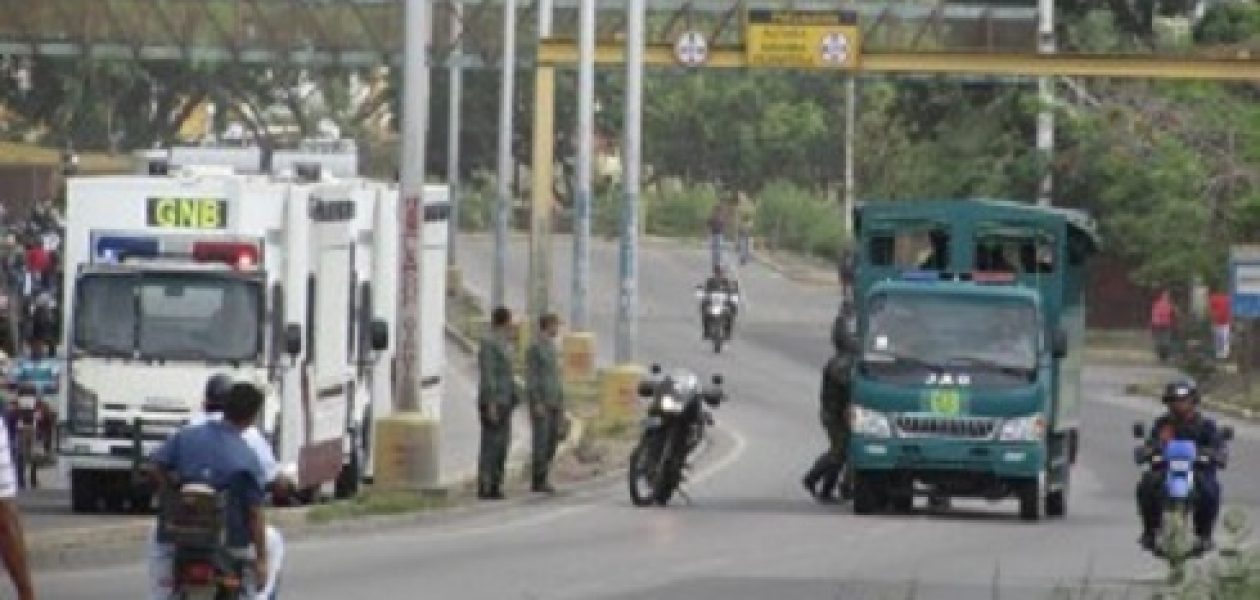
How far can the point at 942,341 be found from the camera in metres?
36.9

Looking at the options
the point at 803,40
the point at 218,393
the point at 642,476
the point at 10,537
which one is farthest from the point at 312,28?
the point at 10,537

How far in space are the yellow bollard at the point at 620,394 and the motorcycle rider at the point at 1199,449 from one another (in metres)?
22.6

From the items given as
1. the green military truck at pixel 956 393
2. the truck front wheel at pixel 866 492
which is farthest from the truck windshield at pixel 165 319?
the truck front wheel at pixel 866 492

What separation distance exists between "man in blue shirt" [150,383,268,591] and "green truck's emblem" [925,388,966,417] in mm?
18621

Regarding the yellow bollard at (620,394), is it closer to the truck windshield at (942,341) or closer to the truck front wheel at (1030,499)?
the truck front wheel at (1030,499)

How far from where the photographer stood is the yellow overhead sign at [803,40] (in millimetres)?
71188

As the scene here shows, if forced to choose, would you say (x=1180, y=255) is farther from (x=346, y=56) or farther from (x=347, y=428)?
(x=347, y=428)

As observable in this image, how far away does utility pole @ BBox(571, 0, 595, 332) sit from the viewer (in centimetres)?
5625

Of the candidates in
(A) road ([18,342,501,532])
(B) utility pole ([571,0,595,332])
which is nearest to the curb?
(A) road ([18,342,501,532])

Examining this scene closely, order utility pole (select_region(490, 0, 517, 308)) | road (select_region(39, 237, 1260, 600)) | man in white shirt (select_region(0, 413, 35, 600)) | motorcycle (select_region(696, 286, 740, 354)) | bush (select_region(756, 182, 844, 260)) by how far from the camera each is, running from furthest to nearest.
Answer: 1. bush (select_region(756, 182, 844, 260))
2. motorcycle (select_region(696, 286, 740, 354))
3. utility pole (select_region(490, 0, 517, 308))
4. road (select_region(39, 237, 1260, 600))
5. man in white shirt (select_region(0, 413, 35, 600))

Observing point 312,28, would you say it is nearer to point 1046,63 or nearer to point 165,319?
point 1046,63

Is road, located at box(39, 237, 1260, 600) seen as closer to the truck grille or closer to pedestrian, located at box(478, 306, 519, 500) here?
pedestrian, located at box(478, 306, 519, 500)

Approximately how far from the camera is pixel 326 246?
35.8 meters

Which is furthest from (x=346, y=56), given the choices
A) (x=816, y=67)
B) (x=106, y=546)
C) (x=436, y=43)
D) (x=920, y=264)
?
(x=106, y=546)
